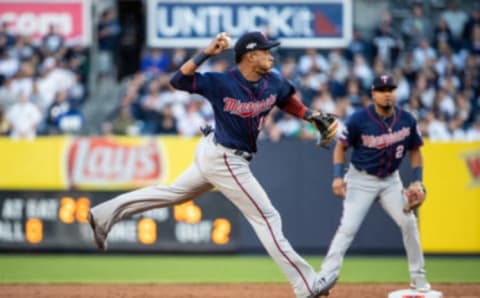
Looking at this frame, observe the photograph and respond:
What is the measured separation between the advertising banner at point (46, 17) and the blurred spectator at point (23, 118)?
2.10 meters

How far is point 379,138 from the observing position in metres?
10.1

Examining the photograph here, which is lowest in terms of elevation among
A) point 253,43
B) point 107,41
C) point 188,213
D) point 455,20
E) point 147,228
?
point 147,228

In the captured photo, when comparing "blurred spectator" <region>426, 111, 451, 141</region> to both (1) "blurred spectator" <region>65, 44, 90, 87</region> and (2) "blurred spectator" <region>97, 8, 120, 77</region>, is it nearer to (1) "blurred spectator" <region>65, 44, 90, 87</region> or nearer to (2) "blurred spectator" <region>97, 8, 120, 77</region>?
(2) "blurred spectator" <region>97, 8, 120, 77</region>

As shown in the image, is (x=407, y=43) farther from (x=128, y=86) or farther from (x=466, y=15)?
(x=128, y=86)

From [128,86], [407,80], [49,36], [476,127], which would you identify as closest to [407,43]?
[407,80]

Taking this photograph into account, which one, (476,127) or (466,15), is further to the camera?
(466,15)

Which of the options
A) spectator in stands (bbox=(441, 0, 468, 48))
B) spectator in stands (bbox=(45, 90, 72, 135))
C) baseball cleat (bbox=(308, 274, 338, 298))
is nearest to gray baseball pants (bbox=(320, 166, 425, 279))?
baseball cleat (bbox=(308, 274, 338, 298))

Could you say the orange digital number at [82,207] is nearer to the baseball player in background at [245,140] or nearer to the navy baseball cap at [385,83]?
the navy baseball cap at [385,83]

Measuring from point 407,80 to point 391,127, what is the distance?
26.9ft

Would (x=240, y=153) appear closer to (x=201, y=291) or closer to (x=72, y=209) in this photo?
(x=201, y=291)

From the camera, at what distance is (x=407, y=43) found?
19078 millimetres

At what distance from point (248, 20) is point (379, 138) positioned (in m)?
7.89

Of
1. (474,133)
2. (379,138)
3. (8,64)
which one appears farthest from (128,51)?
(379,138)

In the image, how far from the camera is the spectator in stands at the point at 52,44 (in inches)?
711
